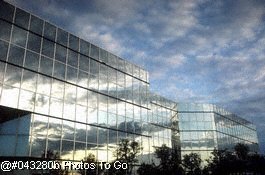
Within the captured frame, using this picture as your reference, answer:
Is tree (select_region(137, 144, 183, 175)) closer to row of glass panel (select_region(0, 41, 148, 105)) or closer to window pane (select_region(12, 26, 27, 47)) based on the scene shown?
row of glass panel (select_region(0, 41, 148, 105))

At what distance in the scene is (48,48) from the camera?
32406mm

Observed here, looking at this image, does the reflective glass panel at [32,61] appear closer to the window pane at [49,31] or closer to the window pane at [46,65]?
the window pane at [46,65]

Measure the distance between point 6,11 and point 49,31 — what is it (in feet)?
17.5

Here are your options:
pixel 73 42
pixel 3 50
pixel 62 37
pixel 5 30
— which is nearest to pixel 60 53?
pixel 62 37

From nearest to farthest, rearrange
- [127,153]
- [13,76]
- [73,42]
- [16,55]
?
[13,76], [16,55], [73,42], [127,153]

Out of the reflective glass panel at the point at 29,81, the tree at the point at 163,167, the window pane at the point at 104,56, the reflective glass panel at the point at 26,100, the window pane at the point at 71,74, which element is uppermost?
the window pane at the point at 104,56

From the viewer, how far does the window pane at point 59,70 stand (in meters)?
32.5

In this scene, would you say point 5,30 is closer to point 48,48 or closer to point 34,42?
point 34,42

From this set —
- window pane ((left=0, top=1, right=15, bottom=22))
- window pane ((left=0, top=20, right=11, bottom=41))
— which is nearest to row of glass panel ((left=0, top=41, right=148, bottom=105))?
window pane ((left=0, top=20, right=11, bottom=41))

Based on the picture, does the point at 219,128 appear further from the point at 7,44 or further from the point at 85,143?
the point at 7,44

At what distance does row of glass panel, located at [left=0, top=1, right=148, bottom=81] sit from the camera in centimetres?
2895

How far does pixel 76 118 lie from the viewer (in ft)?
110

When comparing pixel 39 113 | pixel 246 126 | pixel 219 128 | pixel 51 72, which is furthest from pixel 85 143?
pixel 246 126

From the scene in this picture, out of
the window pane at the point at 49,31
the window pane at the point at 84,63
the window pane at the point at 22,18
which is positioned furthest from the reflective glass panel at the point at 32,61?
the window pane at the point at 84,63
